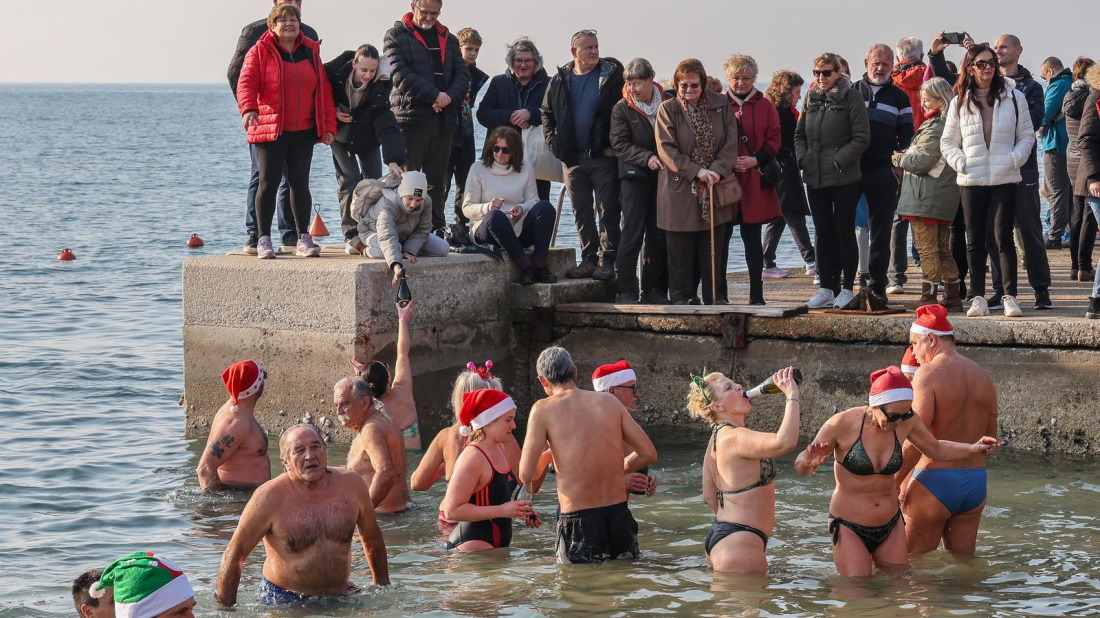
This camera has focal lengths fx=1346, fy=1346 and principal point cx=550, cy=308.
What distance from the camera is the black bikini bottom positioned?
7.19 meters

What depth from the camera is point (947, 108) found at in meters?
10.8

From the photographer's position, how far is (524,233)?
38.5 ft

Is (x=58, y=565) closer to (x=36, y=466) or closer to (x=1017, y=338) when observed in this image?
(x=36, y=466)

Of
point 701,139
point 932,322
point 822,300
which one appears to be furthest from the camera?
point 822,300

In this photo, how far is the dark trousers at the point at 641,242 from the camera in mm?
11500

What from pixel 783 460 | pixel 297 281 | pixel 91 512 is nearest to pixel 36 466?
pixel 91 512

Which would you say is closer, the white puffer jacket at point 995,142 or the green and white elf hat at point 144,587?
the green and white elf hat at point 144,587

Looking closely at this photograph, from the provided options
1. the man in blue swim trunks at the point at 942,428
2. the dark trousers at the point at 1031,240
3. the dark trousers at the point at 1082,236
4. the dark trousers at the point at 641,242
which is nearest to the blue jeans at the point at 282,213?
the dark trousers at the point at 641,242

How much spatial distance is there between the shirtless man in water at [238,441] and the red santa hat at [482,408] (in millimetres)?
2169

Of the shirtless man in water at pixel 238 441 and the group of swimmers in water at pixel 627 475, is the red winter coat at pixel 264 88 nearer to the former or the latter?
the shirtless man in water at pixel 238 441

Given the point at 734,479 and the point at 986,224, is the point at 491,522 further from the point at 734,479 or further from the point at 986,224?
the point at 986,224

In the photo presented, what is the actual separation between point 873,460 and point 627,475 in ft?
4.64

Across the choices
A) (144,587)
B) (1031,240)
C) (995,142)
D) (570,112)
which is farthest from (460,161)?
(144,587)

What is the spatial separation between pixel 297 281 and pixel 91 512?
2386mm
